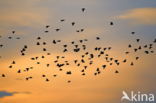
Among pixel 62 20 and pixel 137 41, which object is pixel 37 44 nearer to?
pixel 62 20

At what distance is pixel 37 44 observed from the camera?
5325 centimetres

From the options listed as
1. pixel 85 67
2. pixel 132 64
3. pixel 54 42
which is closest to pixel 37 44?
pixel 54 42

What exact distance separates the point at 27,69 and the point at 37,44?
7.60m

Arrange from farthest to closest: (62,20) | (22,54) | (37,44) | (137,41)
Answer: (22,54) → (37,44) → (137,41) → (62,20)

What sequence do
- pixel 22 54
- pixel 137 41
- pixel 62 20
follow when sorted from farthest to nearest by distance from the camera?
pixel 22 54 < pixel 137 41 < pixel 62 20

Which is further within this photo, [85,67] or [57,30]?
[85,67]

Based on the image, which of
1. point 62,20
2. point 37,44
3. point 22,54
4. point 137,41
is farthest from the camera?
point 22,54

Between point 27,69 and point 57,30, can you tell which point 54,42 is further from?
point 27,69

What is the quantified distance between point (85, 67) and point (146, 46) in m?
8.77

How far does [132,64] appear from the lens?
176 feet

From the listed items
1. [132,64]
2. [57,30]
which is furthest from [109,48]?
[57,30]

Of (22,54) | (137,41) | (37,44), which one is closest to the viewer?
(137,41)

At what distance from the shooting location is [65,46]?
180 ft

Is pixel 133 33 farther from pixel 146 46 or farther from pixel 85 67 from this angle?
pixel 85 67
